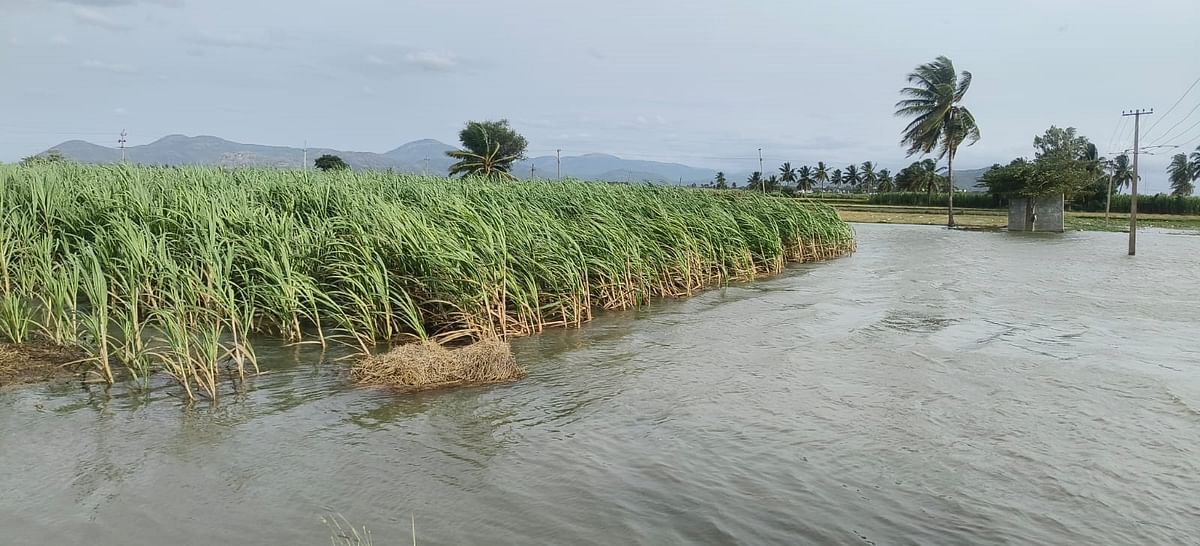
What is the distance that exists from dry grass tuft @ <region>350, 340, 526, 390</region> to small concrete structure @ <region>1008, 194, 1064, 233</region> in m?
30.6

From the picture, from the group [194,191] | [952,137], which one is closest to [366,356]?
[194,191]

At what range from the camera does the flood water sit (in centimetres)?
420

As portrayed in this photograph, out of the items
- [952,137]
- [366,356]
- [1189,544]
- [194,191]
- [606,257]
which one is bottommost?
[1189,544]

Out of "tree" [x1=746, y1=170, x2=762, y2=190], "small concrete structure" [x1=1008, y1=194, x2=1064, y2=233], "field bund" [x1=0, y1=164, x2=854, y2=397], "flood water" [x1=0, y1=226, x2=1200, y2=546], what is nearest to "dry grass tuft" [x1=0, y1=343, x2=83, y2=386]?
"field bund" [x1=0, y1=164, x2=854, y2=397]

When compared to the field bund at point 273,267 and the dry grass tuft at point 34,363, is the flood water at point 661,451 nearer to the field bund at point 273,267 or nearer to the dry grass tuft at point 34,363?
the dry grass tuft at point 34,363

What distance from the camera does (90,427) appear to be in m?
5.44

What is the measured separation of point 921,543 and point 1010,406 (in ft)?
10.00

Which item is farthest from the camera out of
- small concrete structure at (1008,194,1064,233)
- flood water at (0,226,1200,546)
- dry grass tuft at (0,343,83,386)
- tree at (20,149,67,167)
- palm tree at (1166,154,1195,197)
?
palm tree at (1166,154,1195,197)

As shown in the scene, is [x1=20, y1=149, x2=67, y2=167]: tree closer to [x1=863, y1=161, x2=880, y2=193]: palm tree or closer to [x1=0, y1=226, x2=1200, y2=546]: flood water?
[x1=0, y1=226, x2=1200, y2=546]: flood water

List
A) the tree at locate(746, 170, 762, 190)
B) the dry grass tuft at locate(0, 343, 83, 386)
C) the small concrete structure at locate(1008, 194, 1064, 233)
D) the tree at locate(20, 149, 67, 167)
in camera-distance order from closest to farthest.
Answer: the dry grass tuft at locate(0, 343, 83, 386) < the tree at locate(20, 149, 67, 167) < the tree at locate(746, 170, 762, 190) < the small concrete structure at locate(1008, 194, 1064, 233)

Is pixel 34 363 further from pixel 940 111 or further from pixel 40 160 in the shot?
pixel 940 111

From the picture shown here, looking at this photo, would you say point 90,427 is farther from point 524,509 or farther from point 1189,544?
point 1189,544

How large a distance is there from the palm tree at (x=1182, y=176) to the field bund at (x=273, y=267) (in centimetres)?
9549

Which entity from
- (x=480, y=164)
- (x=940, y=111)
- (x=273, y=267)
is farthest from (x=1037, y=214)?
(x=273, y=267)
